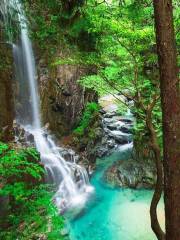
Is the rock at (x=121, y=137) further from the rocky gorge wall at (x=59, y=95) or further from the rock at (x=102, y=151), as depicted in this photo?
the rocky gorge wall at (x=59, y=95)

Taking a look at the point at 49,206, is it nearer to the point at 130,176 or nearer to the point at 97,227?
the point at 97,227

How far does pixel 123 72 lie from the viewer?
8.55 m

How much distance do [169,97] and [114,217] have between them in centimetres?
766

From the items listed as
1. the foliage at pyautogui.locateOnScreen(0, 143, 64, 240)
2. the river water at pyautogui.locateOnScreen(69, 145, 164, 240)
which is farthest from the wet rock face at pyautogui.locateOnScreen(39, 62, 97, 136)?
the foliage at pyautogui.locateOnScreen(0, 143, 64, 240)

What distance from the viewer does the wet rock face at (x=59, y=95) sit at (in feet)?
54.7

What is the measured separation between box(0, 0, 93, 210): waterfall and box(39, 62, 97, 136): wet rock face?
0.52 metres

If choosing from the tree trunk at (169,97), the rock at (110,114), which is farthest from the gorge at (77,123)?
the tree trunk at (169,97)

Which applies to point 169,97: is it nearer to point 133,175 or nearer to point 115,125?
point 133,175

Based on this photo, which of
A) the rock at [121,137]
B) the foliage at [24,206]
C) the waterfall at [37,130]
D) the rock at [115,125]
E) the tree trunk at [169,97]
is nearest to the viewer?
the tree trunk at [169,97]

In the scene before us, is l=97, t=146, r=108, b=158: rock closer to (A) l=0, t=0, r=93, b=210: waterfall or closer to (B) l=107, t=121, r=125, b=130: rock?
(A) l=0, t=0, r=93, b=210: waterfall

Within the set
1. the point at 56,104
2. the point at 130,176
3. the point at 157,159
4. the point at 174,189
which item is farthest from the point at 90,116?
the point at 174,189

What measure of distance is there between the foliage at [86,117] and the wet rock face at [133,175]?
3256 mm

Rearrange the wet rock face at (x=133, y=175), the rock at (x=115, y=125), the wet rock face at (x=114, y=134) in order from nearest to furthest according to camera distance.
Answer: the wet rock face at (x=133, y=175)
the wet rock face at (x=114, y=134)
the rock at (x=115, y=125)

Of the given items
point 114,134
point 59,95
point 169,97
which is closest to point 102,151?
point 114,134
